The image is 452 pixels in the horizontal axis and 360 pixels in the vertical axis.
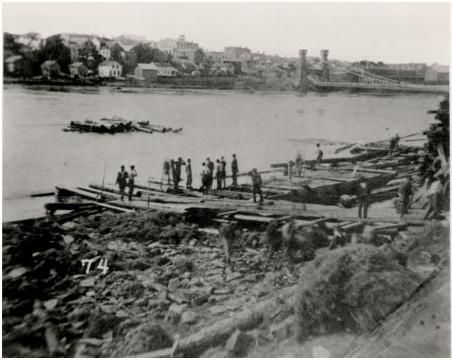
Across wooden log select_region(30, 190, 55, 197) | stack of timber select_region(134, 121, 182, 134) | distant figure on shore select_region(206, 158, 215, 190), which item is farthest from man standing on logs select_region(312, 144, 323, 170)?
wooden log select_region(30, 190, 55, 197)

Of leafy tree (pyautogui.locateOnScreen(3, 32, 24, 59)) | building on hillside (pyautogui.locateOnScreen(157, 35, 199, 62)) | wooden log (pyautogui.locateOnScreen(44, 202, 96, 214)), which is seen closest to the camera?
leafy tree (pyautogui.locateOnScreen(3, 32, 24, 59))

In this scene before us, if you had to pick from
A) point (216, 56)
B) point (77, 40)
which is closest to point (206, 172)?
point (216, 56)

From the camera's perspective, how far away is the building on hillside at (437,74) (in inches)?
A: 227

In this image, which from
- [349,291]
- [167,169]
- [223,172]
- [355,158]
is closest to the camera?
[349,291]

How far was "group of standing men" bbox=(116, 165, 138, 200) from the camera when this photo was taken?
557cm

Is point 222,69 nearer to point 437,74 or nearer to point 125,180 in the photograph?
point 125,180

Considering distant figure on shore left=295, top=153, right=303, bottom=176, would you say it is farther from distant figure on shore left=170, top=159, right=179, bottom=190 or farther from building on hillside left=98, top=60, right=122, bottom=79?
building on hillside left=98, top=60, right=122, bottom=79

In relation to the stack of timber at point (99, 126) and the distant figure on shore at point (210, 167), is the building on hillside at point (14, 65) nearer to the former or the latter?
the stack of timber at point (99, 126)

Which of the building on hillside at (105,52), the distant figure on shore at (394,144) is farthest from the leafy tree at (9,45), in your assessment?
the distant figure on shore at (394,144)

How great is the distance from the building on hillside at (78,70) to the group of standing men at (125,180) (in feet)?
4.35

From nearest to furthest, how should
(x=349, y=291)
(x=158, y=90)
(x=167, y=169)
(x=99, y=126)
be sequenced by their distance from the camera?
(x=349, y=291) < (x=99, y=126) < (x=167, y=169) < (x=158, y=90)

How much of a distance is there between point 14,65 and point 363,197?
4613 millimetres

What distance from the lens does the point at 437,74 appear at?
19.1 feet

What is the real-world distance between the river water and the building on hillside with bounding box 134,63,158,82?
0.20 meters
